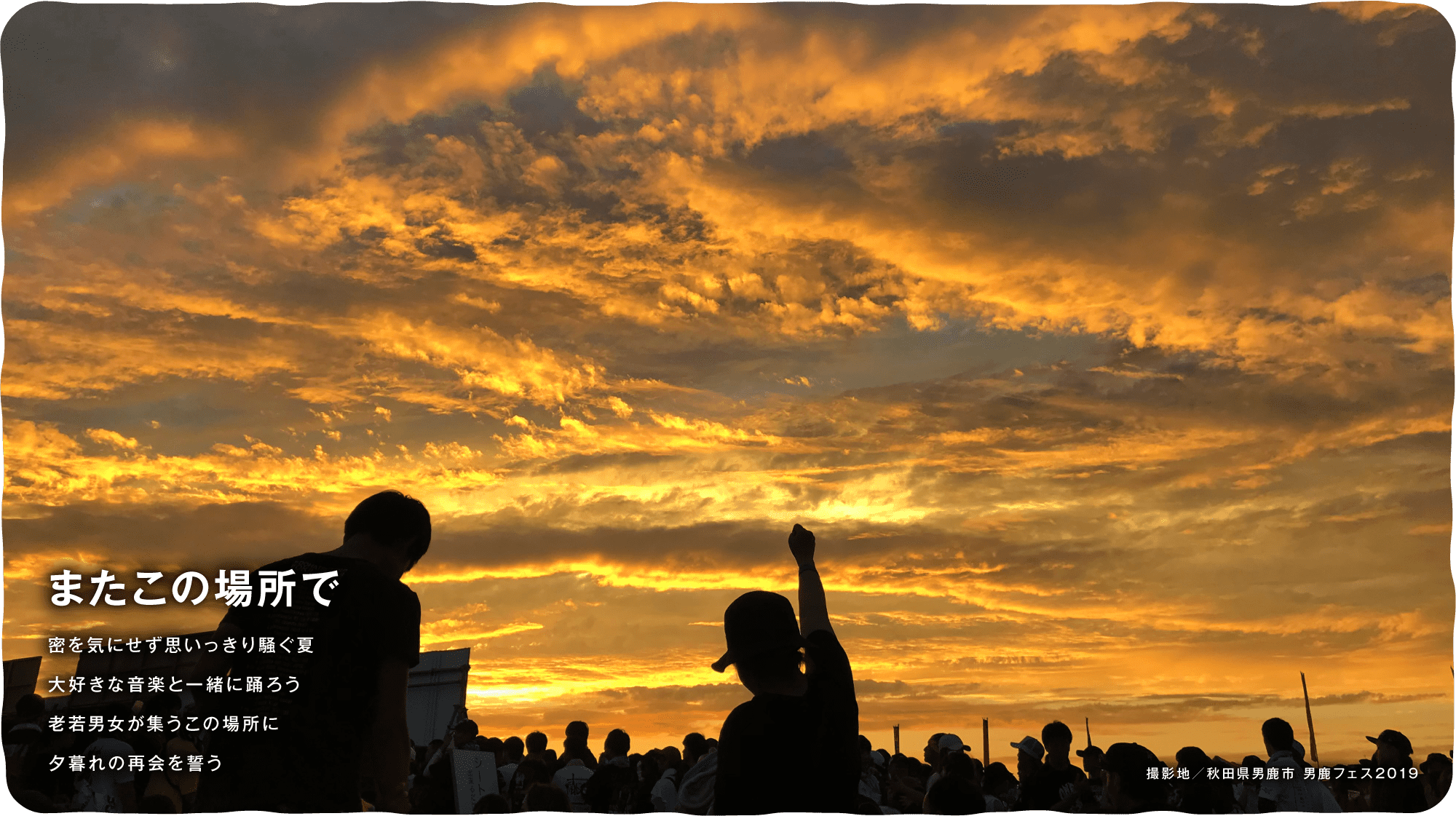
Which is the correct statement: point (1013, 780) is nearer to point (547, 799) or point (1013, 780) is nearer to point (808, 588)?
point (547, 799)

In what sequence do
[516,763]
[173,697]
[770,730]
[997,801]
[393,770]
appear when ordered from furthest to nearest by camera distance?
[516,763] < [997,801] < [173,697] < [393,770] < [770,730]

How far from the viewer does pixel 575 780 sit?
12.4m

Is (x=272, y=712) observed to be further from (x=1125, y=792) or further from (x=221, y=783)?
(x=1125, y=792)

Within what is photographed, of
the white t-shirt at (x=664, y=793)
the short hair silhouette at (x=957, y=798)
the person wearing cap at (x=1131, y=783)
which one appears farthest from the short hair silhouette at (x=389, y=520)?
the person wearing cap at (x=1131, y=783)

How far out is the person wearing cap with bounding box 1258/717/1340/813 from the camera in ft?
31.5

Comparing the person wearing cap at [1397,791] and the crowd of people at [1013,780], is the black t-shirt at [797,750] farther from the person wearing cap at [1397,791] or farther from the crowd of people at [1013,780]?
the person wearing cap at [1397,791]

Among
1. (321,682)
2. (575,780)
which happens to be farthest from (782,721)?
(575,780)

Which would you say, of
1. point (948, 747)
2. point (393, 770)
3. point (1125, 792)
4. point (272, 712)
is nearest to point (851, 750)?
point (393, 770)

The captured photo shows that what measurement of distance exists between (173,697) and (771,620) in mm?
5786

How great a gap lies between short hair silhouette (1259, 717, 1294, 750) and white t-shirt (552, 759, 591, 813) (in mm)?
6656

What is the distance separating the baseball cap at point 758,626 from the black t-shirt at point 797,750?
0.61ft

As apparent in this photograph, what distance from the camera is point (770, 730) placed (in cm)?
444

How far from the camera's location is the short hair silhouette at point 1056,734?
38.4 feet

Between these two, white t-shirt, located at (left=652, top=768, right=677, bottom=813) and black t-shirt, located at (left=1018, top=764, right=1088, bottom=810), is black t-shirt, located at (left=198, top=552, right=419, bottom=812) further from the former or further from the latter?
black t-shirt, located at (left=1018, top=764, right=1088, bottom=810)
